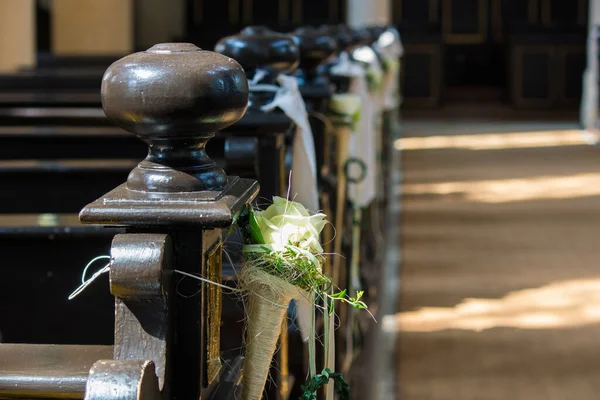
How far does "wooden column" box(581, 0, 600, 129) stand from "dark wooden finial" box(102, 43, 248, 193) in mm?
10901

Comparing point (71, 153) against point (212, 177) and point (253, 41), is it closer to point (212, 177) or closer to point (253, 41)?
point (253, 41)

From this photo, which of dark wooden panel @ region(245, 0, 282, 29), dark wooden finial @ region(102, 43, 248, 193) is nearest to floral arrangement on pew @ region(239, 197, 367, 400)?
dark wooden finial @ region(102, 43, 248, 193)

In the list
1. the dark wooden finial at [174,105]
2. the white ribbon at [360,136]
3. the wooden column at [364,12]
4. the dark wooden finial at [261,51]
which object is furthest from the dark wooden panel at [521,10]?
the dark wooden finial at [174,105]

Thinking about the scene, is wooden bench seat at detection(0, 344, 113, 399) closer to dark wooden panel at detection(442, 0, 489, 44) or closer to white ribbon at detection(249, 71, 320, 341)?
white ribbon at detection(249, 71, 320, 341)

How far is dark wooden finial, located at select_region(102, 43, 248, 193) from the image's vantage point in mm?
963

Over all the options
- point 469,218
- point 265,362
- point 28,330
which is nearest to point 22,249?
point 28,330

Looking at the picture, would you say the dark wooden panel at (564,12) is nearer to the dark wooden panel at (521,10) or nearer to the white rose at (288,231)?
the dark wooden panel at (521,10)

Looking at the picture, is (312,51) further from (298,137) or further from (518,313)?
(518,313)

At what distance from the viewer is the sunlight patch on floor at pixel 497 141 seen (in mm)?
10356

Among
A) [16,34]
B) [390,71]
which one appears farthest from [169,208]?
[16,34]

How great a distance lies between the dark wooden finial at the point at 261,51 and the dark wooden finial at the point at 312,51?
1.86 ft

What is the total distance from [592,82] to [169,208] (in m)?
11.2

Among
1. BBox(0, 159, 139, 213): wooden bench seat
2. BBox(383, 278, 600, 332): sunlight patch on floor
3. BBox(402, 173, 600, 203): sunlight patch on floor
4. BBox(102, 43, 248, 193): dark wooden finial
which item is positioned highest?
BBox(102, 43, 248, 193): dark wooden finial

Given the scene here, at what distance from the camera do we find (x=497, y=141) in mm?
10727
